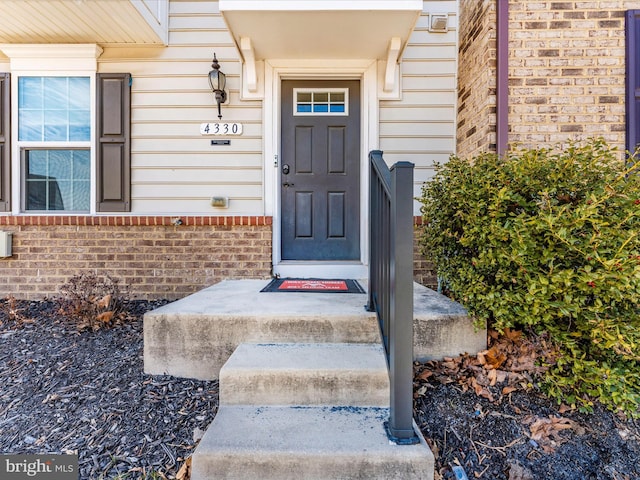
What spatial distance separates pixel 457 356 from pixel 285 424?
3.47 ft

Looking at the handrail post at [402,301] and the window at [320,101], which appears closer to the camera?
the handrail post at [402,301]

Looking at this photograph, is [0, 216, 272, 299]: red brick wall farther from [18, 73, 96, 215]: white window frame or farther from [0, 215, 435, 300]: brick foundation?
[18, 73, 96, 215]: white window frame

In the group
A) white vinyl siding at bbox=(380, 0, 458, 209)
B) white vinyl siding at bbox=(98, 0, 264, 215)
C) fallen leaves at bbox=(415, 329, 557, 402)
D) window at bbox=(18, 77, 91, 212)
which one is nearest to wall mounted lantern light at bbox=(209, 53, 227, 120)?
white vinyl siding at bbox=(98, 0, 264, 215)

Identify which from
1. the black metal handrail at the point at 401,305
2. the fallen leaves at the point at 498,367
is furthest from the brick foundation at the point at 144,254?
the black metal handrail at the point at 401,305

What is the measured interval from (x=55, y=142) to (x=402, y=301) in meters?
3.93

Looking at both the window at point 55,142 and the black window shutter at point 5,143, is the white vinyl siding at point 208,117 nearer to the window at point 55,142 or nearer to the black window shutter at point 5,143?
the window at point 55,142

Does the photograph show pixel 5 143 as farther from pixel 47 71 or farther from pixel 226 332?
pixel 226 332

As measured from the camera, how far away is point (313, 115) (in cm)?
360

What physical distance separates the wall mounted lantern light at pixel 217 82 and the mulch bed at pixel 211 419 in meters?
2.51

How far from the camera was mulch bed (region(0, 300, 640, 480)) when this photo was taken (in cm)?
143

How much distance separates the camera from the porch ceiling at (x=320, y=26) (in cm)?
268

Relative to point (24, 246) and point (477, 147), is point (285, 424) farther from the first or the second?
point (24, 246)

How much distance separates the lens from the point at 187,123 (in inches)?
138

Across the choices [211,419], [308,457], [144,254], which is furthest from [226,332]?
[144,254]
